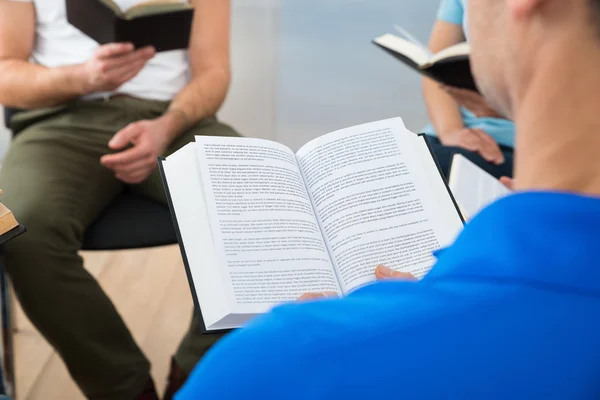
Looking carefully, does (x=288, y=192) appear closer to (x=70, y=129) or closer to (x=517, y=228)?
(x=517, y=228)

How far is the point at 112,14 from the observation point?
125cm

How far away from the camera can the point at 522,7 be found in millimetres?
512

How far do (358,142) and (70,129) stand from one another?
74 cm

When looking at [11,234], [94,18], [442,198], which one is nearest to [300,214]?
[442,198]

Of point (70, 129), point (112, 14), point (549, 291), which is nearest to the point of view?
point (549, 291)

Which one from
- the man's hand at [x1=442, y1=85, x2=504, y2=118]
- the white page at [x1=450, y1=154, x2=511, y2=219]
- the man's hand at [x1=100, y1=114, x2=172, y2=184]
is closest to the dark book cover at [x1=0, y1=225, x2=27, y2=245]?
the man's hand at [x1=100, y1=114, x2=172, y2=184]

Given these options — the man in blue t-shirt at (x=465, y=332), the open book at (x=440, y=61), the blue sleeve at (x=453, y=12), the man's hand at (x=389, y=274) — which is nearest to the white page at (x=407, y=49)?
the open book at (x=440, y=61)

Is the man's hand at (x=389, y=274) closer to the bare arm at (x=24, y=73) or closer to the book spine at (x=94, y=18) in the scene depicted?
the book spine at (x=94, y=18)

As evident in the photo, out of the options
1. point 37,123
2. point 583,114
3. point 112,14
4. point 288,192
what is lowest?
point 37,123

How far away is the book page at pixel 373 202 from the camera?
91 centimetres

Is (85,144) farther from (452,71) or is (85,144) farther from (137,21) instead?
(452,71)


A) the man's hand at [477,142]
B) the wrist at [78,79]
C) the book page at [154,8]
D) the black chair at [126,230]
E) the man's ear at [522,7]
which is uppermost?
the man's ear at [522,7]

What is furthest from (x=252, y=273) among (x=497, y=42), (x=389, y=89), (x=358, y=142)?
(x=389, y=89)

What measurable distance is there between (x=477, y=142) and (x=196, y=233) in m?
0.93
